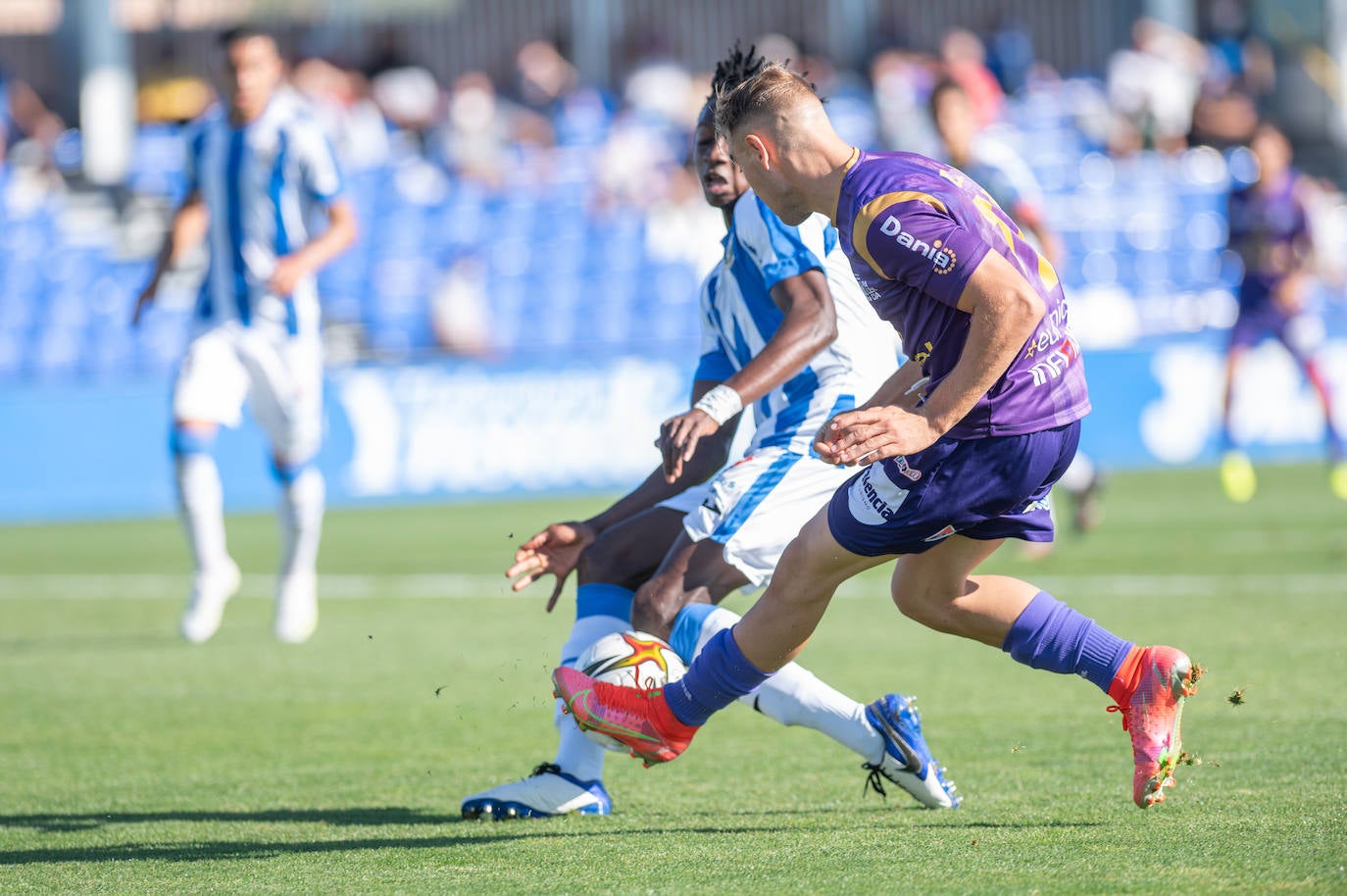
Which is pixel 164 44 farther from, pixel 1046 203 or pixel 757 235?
pixel 757 235

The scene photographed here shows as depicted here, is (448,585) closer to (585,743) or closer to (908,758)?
(585,743)

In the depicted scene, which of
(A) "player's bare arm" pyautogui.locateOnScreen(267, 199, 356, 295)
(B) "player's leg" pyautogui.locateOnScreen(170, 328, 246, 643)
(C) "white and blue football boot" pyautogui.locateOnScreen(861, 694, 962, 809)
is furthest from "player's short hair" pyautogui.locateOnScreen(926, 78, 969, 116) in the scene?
(C) "white and blue football boot" pyautogui.locateOnScreen(861, 694, 962, 809)

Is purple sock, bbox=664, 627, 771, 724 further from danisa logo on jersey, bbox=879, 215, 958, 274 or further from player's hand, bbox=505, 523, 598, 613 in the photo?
danisa logo on jersey, bbox=879, 215, 958, 274

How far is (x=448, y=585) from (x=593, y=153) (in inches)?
439

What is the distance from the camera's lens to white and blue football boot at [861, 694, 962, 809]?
15.1 feet

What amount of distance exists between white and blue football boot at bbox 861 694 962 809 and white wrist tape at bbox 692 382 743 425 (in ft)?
3.00

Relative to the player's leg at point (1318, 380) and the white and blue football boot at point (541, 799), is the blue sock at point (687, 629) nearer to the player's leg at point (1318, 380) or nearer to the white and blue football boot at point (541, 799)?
the white and blue football boot at point (541, 799)

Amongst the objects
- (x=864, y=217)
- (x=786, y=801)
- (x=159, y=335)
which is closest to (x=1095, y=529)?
(x=786, y=801)

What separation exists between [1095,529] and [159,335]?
10059mm

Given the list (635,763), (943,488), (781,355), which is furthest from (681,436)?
(635,763)

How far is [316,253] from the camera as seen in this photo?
26.8ft

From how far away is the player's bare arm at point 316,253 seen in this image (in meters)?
8.08

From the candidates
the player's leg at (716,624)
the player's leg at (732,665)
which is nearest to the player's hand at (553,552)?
the player's leg at (716,624)

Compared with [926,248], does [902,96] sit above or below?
below
